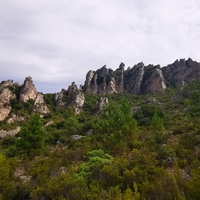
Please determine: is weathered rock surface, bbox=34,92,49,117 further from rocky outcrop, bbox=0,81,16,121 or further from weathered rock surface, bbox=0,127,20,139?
weathered rock surface, bbox=0,127,20,139

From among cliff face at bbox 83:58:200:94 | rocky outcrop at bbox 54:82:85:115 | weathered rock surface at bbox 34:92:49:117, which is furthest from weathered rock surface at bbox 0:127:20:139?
cliff face at bbox 83:58:200:94

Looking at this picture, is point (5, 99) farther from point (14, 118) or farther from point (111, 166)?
point (111, 166)

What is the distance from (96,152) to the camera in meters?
18.7

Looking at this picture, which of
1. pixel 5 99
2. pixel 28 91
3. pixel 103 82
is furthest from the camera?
→ pixel 103 82

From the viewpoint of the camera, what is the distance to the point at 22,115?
5272cm

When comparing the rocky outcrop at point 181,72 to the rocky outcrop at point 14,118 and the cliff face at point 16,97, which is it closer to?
the cliff face at point 16,97

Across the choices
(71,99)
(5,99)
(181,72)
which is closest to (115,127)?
(5,99)

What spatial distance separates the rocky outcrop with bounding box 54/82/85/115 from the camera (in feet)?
205

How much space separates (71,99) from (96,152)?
45815mm

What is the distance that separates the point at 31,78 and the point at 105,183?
5255 cm

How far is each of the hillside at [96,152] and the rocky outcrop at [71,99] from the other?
0.24m

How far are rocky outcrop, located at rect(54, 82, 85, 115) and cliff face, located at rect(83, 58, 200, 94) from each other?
20938 mm

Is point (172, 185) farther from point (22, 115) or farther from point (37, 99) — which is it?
point (37, 99)

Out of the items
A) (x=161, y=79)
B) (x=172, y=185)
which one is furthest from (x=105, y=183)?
(x=161, y=79)
